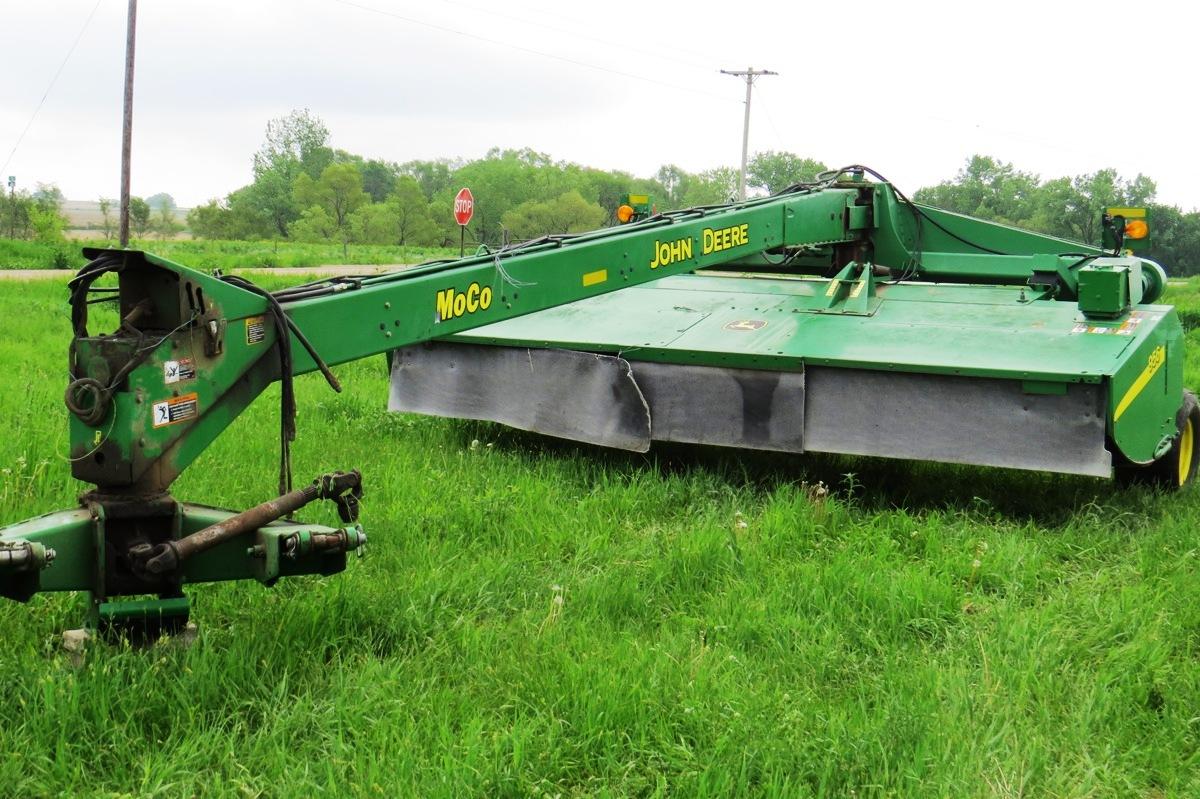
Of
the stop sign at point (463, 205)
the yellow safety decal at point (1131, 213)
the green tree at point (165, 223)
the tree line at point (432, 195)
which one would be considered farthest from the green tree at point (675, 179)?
the yellow safety decal at point (1131, 213)

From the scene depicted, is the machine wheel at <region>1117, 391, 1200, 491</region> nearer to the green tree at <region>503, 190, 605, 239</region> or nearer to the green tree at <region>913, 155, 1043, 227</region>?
the green tree at <region>503, 190, 605, 239</region>

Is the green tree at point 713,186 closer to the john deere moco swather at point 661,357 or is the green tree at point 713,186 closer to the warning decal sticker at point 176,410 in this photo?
the john deere moco swather at point 661,357

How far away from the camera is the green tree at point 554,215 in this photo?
2108 cm

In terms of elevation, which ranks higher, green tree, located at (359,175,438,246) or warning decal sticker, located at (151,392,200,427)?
green tree, located at (359,175,438,246)

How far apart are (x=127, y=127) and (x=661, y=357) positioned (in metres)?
18.6

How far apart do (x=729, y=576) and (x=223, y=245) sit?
104 feet

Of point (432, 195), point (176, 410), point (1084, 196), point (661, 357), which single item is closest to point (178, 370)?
point (176, 410)

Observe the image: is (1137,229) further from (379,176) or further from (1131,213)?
(379,176)

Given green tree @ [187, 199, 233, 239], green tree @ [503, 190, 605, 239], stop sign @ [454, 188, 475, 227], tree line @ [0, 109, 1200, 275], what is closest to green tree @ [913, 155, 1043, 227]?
tree line @ [0, 109, 1200, 275]

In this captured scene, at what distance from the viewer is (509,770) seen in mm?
2686

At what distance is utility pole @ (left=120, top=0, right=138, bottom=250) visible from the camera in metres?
20.4

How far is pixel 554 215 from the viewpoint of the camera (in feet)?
76.8

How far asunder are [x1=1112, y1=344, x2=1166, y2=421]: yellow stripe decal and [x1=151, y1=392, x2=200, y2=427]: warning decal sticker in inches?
134

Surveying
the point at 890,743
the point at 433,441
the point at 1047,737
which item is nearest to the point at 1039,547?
the point at 1047,737
